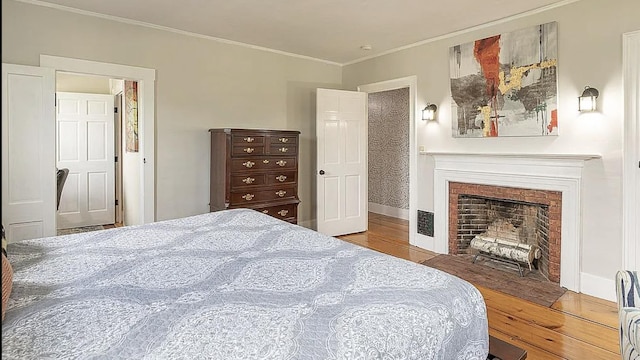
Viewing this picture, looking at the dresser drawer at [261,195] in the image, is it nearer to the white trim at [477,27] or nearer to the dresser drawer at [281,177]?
the dresser drawer at [281,177]

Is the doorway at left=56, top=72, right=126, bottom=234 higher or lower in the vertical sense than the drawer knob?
higher

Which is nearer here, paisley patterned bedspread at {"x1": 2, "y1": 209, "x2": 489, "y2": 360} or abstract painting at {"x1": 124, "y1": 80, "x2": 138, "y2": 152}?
paisley patterned bedspread at {"x1": 2, "y1": 209, "x2": 489, "y2": 360}

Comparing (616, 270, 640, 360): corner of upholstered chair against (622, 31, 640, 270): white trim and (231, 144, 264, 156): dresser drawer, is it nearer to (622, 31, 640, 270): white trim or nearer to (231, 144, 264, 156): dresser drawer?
(622, 31, 640, 270): white trim

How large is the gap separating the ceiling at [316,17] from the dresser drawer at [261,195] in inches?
68.3

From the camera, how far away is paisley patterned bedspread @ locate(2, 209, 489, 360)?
1.09 metres

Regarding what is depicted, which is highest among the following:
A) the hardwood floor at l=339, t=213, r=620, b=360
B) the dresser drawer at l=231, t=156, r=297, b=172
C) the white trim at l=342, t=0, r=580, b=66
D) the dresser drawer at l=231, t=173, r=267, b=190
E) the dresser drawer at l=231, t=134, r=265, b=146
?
the white trim at l=342, t=0, r=580, b=66

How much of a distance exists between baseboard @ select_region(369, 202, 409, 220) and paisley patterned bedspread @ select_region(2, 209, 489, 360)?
15.8 ft

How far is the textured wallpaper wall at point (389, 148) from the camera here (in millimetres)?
6637

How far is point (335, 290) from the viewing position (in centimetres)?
142

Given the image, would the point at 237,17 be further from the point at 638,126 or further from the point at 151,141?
the point at 638,126

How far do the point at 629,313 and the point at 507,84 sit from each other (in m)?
2.67

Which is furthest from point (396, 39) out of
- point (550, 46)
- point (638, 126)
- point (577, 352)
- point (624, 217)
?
point (577, 352)

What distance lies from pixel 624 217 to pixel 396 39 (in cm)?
281

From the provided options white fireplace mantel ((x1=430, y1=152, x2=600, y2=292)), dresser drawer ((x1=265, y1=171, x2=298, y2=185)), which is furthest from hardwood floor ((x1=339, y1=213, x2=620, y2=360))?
dresser drawer ((x1=265, y1=171, x2=298, y2=185))
